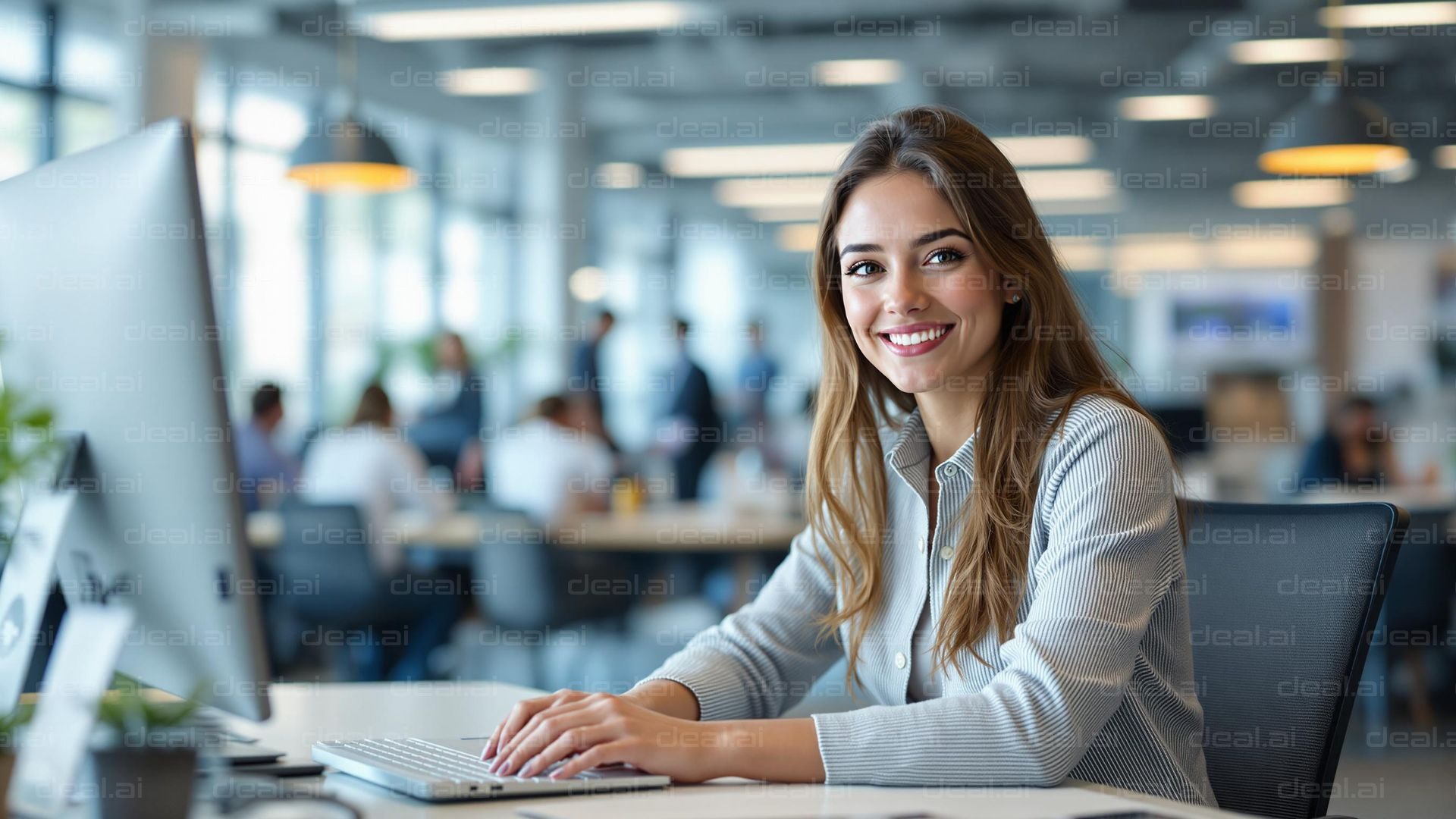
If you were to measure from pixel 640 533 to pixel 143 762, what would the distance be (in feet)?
11.7

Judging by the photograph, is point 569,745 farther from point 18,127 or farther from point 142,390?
point 18,127

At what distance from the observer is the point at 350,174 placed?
16.1ft

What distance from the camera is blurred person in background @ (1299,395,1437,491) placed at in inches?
218

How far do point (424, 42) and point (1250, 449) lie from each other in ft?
21.7

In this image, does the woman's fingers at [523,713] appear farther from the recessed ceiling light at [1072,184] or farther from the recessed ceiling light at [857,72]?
the recessed ceiling light at [1072,184]

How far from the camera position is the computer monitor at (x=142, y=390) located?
2.89ft

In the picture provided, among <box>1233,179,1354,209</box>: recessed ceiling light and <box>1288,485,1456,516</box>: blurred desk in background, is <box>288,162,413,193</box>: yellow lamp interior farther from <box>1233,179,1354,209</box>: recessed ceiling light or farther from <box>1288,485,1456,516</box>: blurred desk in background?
<box>1233,179,1354,209</box>: recessed ceiling light

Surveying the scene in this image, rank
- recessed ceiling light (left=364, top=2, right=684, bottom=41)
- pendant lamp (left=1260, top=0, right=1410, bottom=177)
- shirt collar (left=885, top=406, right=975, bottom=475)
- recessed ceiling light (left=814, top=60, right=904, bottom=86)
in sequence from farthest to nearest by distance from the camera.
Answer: recessed ceiling light (left=814, top=60, right=904, bottom=86) → recessed ceiling light (left=364, top=2, right=684, bottom=41) → pendant lamp (left=1260, top=0, right=1410, bottom=177) → shirt collar (left=885, top=406, right=975, bottom=475)

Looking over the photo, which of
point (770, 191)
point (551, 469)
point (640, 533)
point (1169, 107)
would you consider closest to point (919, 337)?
point (640, 533)

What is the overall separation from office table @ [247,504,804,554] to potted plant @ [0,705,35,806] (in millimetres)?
3349

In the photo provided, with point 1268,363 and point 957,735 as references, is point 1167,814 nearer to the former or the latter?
point 957,735

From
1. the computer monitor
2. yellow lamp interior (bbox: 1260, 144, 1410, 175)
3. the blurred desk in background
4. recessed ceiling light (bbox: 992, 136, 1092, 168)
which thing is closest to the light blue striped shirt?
the computer monitor

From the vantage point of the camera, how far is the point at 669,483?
7.64 metres

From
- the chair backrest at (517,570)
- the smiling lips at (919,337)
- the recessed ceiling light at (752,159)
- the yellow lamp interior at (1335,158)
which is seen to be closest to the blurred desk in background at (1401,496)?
the yellow lamp interior at (1335,158)
